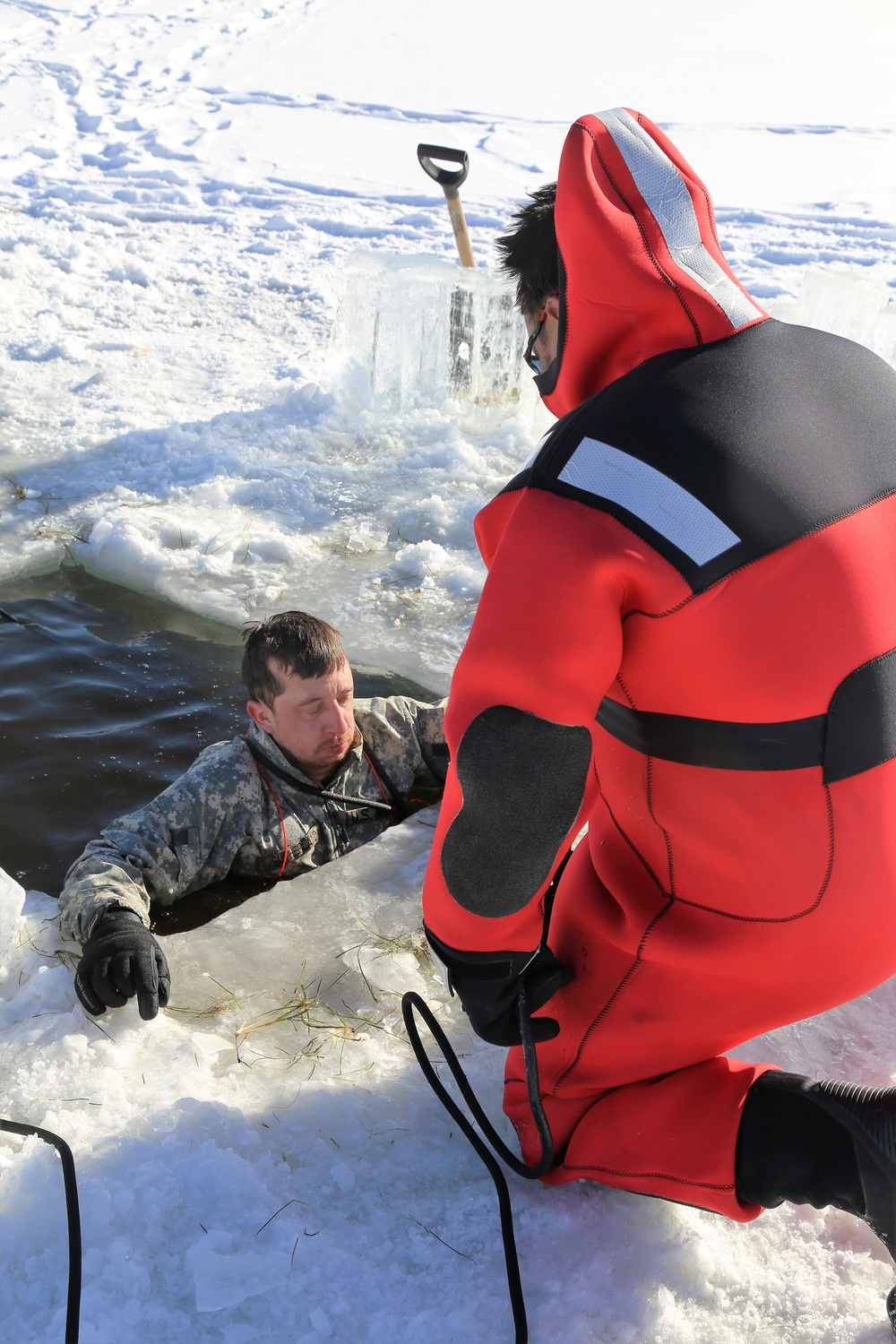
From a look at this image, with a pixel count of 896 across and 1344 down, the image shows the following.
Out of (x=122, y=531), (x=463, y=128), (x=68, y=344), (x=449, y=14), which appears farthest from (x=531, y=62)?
(x=122, y=531)

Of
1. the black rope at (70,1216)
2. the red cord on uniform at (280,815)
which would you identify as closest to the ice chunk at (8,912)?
the black rope at (70,1216)

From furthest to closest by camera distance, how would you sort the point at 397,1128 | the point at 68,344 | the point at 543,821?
the point at 68,344 → the point at 397,1128 → the point at 543,821

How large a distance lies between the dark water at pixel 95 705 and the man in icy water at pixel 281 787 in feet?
0.62

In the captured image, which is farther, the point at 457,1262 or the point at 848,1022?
the point at 848,1022

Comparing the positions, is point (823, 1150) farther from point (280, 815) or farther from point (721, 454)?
point (280, 815)

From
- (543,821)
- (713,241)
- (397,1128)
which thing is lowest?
(397,1128)

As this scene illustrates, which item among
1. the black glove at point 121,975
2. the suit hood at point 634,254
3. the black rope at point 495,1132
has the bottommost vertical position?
the black glove at point 121,975

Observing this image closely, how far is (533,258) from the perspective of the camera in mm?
1762

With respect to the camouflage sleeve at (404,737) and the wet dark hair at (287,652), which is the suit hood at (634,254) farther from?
the camouflage sleeve at (404,737)

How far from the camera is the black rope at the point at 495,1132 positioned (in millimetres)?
1508

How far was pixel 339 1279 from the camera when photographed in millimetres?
1511

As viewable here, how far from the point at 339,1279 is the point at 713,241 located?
1.55m

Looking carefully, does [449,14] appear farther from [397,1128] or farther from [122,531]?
[397,1128]

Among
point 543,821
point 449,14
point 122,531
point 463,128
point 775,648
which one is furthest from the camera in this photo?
point 449,14
